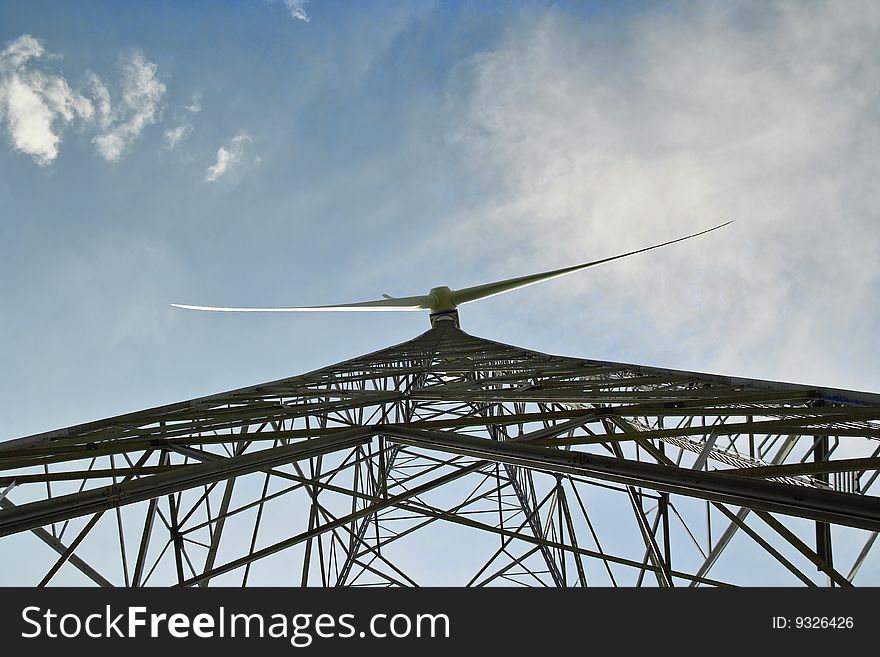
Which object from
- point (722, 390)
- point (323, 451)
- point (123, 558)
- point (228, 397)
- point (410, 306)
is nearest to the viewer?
point (323, 451)

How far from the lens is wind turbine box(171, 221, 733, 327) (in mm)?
20484

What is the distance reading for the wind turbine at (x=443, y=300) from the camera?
2048 centimetres

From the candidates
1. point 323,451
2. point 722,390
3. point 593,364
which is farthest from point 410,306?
point 323,451

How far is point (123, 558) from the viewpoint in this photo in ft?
24.2

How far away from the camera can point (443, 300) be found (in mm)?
26344
